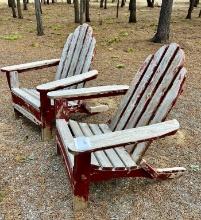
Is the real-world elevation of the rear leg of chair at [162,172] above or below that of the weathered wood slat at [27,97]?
below

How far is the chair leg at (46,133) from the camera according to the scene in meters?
4.45

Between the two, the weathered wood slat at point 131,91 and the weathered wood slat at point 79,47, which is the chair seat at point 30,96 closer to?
the weathered wood slat at point 79,47

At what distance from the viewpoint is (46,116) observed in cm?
439

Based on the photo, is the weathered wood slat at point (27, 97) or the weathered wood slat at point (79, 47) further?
the weathered wood slat at point (79, 47)

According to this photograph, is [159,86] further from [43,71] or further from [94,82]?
[43,71]

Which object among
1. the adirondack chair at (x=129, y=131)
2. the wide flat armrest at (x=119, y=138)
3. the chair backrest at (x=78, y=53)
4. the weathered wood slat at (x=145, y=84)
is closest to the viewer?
the wide flat armrest at (x=119, y=138)

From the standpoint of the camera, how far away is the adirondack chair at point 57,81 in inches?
171

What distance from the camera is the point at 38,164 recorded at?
402 centimetres

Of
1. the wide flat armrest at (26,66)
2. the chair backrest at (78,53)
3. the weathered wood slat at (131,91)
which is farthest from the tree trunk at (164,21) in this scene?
the weathered wood slat at (131,91)

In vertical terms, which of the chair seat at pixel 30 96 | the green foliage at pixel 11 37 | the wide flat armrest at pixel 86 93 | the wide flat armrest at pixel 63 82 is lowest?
the green foliage at pixel 11 37

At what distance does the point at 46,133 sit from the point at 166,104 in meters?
1.70

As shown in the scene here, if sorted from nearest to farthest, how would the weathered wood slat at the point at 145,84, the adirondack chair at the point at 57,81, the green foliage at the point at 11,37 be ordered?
the weathered wood slat at the point at 145,84, the adirondack chair at the point at 57,81, the green foliage at the point at 11,37

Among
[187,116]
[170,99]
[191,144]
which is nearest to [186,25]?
[187,116]

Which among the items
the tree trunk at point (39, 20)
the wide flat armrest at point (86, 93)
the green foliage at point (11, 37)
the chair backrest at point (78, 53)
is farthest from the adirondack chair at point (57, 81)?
the tree trunk at point (39, 20)
